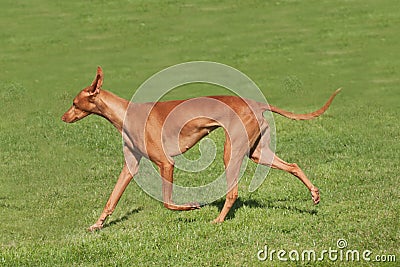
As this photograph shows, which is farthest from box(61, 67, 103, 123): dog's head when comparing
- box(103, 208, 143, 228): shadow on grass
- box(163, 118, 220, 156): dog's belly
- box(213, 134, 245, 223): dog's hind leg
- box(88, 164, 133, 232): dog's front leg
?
box(213, 134, 245, 223): dog's hind leg

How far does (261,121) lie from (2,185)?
664 centimetres

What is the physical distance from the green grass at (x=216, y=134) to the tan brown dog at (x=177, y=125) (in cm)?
80

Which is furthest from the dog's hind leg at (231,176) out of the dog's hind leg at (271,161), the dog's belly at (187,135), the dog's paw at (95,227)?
the dog's paw at (95,227)

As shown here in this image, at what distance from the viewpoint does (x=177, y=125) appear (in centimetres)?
1314

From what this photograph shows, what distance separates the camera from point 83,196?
1634 cm

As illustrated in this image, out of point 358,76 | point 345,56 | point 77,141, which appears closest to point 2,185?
point 77,141
